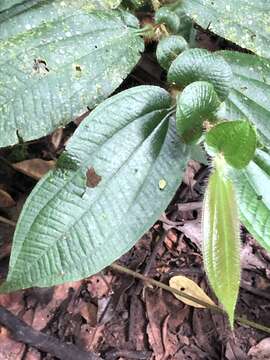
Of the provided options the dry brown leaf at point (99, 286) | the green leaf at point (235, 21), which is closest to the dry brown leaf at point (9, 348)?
the dry brown leaf at point (99, 286)

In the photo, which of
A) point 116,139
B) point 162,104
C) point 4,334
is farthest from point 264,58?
point 4,334

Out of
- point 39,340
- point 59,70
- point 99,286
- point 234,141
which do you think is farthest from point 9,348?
point 234,141

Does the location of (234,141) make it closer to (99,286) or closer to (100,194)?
(100,194)

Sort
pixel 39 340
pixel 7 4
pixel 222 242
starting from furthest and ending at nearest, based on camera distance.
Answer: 1. pixel 39 340
2. pixel 7 4
3. pixel 222 242

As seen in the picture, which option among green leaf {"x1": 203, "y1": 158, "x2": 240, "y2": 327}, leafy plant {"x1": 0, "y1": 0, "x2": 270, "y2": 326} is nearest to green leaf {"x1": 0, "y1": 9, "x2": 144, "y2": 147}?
leafy plant {"x1": 0, "y1": 0, "x2": 270, "y2": 326}

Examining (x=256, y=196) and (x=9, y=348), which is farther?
(x=9, y=348)

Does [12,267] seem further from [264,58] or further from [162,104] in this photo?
[264,58]
